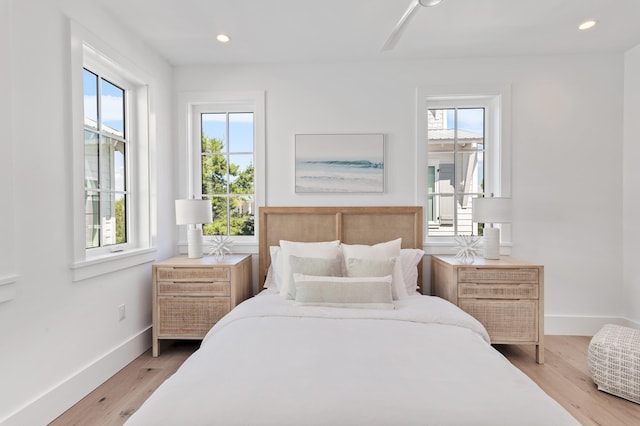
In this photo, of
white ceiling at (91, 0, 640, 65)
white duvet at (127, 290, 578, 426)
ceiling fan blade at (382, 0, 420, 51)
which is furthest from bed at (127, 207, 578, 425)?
white ceiling at (91, 0, 640, 65)

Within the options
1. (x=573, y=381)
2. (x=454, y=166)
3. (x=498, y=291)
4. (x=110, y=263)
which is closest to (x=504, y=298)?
(x=498, y=291)

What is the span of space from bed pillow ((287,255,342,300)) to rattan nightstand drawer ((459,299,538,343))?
1.17 meters

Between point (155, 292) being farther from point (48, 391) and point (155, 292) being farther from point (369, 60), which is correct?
point (369, 60)

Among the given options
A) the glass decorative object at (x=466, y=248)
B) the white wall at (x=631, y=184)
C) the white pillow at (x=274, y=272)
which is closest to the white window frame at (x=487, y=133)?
the glass decorative object at (x=466, y=248)

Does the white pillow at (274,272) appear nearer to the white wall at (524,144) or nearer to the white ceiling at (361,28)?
the white wall at (524,144)

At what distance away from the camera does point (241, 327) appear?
1.86 meters

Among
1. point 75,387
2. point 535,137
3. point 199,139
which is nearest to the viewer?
point 75,387

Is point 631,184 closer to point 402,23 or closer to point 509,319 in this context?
point 509,319

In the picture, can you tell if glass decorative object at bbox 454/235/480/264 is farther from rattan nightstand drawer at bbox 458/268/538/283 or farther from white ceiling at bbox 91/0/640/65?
white ceiling at bbox 91/0/640/65

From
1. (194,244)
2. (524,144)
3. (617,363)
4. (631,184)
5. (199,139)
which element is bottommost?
(617,363)

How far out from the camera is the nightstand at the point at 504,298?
254cm

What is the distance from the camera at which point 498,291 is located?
101 inches

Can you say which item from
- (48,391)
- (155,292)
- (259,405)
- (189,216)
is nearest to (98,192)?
(189,216)

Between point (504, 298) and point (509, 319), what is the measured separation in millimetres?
166
